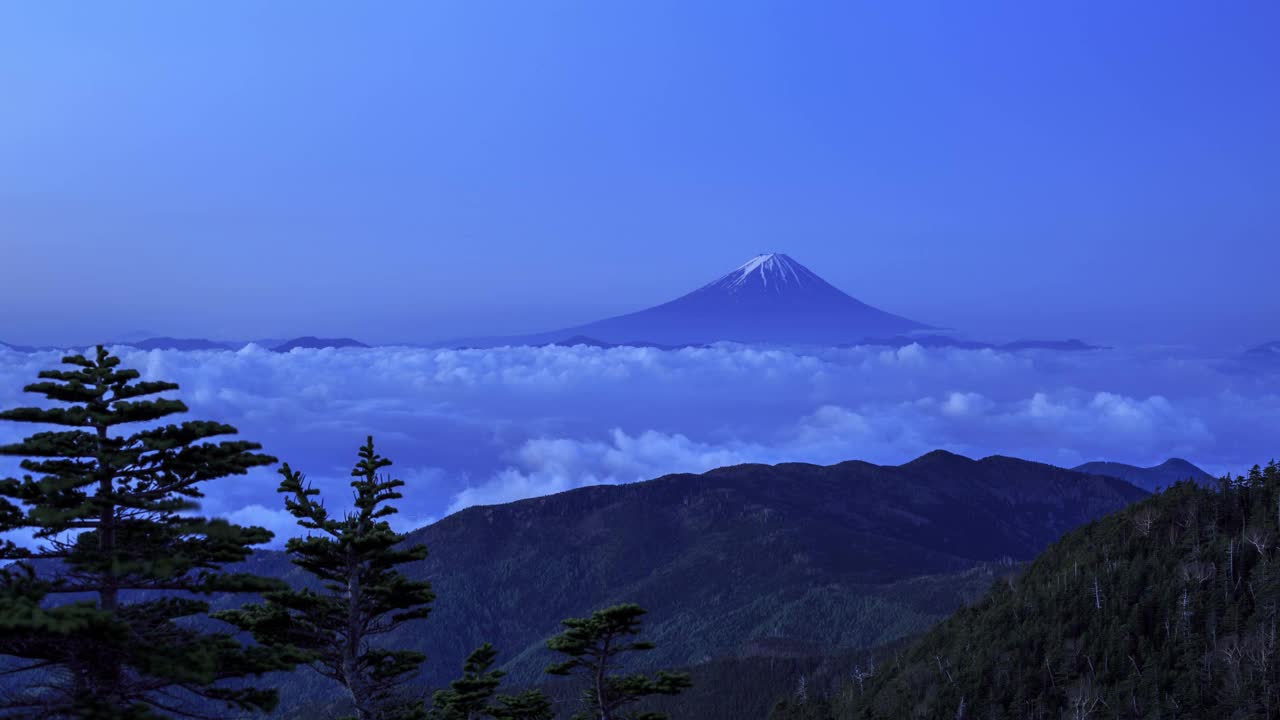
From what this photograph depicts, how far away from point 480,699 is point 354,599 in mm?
10691

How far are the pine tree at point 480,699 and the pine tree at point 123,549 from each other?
65.2 feet

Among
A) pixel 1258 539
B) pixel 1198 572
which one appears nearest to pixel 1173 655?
pixel 1198 572

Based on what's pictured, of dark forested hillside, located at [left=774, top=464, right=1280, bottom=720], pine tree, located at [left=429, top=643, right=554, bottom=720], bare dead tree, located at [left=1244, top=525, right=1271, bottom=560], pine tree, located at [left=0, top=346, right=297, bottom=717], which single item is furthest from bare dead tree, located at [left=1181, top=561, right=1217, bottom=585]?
pine tree, located at [left=0, top=346, right=297, bottom=717]

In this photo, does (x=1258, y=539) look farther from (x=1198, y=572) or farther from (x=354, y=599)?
(x=354, y=599)

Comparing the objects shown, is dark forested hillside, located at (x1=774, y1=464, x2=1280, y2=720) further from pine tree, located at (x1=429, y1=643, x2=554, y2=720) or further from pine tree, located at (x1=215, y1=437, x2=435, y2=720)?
pine tree, located at (x1=215, y1=437, x2=435, y2=720)

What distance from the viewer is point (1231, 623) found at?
568 ft

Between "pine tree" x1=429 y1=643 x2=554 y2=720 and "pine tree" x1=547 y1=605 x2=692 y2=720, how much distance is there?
2.02 metres

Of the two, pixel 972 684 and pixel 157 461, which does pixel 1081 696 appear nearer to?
pixel 972 684

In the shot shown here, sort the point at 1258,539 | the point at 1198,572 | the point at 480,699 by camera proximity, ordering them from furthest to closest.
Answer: the point at 1198,572 → the point at 1258,539 → the point at 480,699

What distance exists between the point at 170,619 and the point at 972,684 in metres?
199

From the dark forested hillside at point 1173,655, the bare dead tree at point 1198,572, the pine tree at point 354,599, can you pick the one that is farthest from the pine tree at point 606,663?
the bare dead tree at point 1198,572

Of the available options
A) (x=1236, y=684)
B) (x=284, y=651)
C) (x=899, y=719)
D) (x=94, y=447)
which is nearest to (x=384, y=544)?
(x=284, y=651)

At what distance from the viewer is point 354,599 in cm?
3675

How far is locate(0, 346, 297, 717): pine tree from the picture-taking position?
72.4ft
